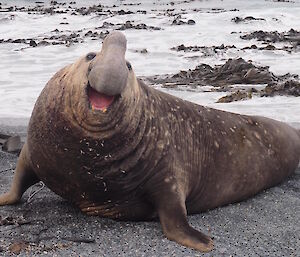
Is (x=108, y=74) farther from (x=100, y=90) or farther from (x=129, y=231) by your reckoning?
(x=129, y=231)

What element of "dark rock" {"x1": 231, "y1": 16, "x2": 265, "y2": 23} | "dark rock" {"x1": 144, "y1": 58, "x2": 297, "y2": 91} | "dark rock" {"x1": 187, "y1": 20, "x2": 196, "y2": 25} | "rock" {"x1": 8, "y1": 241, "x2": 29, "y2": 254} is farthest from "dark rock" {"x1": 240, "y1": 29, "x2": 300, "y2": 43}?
"rock" {"x1": 8, "y1": 241, "x2": 29, "y2": 254}

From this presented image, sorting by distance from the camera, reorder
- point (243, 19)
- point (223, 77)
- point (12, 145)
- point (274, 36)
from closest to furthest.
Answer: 1. point (12, 145)
2. point (223, 77)
3. point (274, 36)
4. point (243, 19)

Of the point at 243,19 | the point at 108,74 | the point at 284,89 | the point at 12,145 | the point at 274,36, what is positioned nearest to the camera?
the point at 108,74

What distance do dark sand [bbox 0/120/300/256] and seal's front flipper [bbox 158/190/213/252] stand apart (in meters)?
0.04

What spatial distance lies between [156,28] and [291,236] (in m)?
13.6

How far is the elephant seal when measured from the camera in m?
3.26

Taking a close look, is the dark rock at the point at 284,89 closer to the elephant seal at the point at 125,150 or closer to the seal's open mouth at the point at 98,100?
the elephant seal at the point at 125,150

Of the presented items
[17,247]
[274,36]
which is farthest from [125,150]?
[274,36]

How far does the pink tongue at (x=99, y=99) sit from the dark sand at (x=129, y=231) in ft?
2.44

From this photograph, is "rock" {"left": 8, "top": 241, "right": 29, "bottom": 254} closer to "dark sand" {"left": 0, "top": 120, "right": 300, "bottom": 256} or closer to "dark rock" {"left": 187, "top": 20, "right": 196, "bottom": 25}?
"dark sand" {"left": 0, "top": 120, "right": 300, "bottom": 256}

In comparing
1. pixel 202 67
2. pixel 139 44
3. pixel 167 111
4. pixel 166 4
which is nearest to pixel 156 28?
pixel 139 44

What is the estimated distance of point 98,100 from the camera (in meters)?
3.22

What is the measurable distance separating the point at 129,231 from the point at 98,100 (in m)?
0.81

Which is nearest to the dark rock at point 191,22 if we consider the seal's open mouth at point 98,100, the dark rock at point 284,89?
the dark rock at point 284,89
